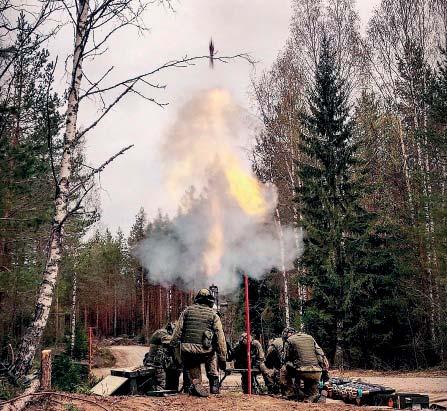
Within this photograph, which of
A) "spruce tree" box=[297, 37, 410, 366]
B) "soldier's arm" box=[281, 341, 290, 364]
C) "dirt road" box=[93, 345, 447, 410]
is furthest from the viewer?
"spruce tree" box=[297, 37, 410, 366]

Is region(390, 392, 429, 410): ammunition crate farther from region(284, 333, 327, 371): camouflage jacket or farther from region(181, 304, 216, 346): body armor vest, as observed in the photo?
region(181, 304, 216, 346): body armor vest

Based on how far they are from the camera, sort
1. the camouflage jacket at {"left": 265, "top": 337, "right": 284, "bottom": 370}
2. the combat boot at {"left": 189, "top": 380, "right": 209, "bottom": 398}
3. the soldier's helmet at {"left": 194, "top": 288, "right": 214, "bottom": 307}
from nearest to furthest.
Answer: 1. the combat boot at {"left": 189, "top": 380, "right": 209, "bottom": 398}
2. the soldier's helmet at {"left": 194, "top": 288, "right": 214, "bottom": 307}
3. the camouflage jacket at {"left": 265, "top": 337, "right": 284, "bottom": 370}

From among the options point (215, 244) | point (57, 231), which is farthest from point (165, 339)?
point (215, 244)

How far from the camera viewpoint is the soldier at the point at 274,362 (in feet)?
37.9

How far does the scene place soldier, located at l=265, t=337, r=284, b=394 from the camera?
1154 centimetres

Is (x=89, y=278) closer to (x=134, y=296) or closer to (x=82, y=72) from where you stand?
(x=134, y=296)

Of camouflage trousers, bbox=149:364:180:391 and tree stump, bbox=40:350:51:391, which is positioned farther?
camouflage trousers, bbox=149:364:180:391

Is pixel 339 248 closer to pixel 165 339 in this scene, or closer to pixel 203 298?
pixel 165 339

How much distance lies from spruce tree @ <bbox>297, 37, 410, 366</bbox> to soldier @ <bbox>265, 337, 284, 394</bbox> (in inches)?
358

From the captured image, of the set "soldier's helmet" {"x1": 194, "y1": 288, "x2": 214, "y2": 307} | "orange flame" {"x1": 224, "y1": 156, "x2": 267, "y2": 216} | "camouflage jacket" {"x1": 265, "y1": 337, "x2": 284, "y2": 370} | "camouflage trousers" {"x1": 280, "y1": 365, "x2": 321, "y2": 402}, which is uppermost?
"orange flame" {"x1": 224, "y1": 156, "x2": 267, "y2": 216}

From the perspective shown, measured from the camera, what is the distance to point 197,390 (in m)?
8.81

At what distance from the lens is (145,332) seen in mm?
48938

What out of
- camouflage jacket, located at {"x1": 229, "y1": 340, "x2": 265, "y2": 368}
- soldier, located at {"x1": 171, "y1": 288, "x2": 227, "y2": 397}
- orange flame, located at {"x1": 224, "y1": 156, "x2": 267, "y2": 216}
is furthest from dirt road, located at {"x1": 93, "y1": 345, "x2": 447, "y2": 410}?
orange flame, located at {"x1": 224, "y1": 156, "x2": 267, "y2": 216}

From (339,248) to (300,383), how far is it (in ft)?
38.2
